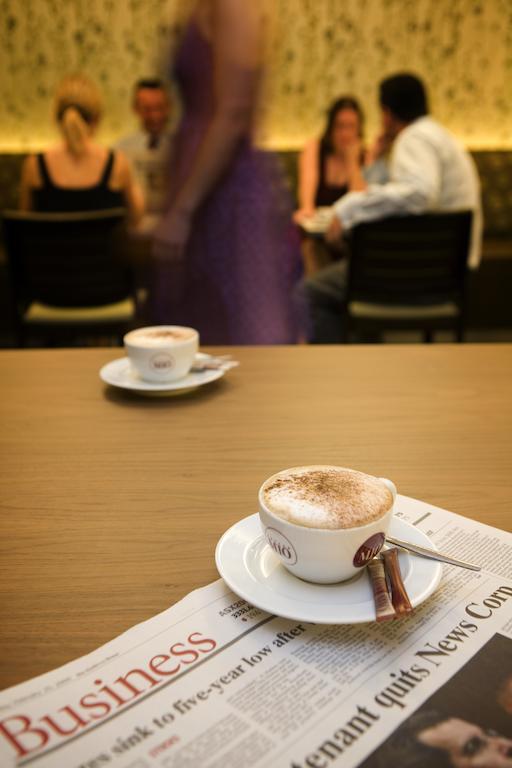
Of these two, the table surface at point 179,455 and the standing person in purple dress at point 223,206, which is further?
the standing person in purple dress at point 223,206

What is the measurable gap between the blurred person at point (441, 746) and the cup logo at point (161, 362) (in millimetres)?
678

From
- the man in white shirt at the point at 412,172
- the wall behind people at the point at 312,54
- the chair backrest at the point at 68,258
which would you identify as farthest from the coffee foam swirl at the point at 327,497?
the wall behind people at the point at 312,54

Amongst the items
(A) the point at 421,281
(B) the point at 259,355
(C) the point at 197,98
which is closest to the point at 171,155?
(C) the point at 197,98

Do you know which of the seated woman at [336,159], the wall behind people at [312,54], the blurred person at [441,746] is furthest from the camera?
the wall behind people at [312,54]

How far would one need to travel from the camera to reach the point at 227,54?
146 cm

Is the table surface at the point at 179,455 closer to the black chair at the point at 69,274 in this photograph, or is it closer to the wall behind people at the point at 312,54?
the black chair at the point at 69,274

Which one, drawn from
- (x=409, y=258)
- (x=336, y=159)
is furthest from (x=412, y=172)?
(x=336, y=159)

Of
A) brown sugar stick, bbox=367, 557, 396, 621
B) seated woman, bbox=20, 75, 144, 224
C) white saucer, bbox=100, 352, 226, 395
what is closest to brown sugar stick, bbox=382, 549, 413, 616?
brown sugar stick, bbox=367, 557, 396, 621

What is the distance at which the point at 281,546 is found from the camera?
54cm

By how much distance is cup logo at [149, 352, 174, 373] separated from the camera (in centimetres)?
102

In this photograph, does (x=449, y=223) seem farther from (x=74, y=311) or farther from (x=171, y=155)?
(x=74, y=311)

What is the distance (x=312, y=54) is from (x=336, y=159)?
1.16 m

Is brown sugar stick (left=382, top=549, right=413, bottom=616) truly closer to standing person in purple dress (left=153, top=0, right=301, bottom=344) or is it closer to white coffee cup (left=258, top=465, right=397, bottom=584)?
white coffee cup (left=258, top=465, right=397, bottom=584)

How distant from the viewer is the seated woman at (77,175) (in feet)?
9.77
